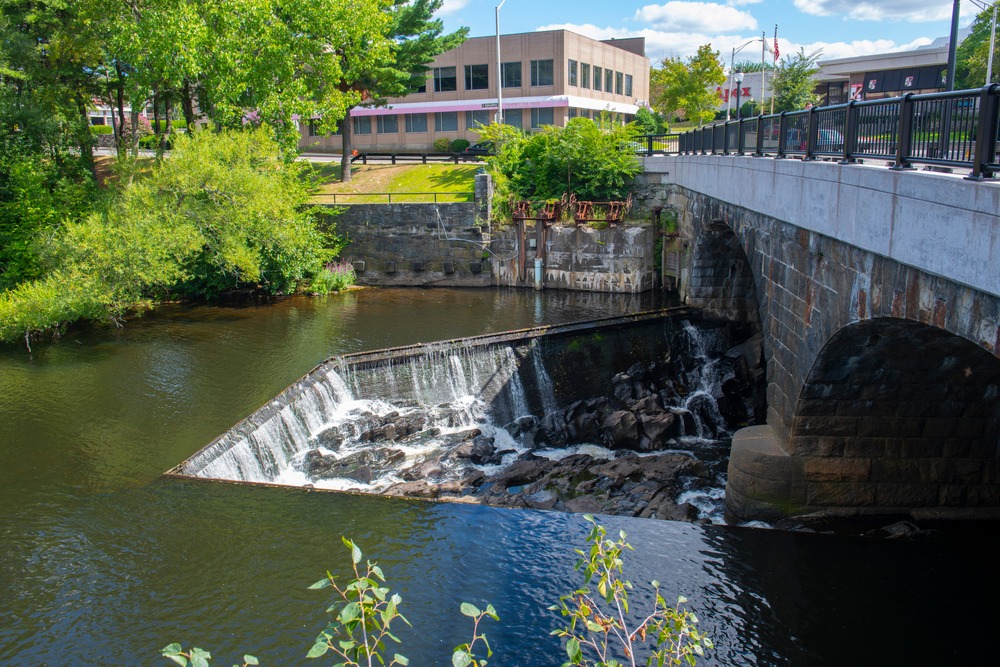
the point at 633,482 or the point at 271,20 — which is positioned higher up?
the point at 271,20

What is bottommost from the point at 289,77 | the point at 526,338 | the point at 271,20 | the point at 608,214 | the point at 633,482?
the point at 633,482

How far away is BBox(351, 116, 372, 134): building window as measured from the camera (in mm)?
57469

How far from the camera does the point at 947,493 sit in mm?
13609

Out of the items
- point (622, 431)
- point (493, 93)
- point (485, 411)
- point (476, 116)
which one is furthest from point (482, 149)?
point (622, 431)

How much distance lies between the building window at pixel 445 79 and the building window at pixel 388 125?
3.98 metres

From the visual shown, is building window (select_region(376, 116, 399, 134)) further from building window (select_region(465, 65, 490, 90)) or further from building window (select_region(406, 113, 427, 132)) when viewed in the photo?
building window (select_region(465, 65, 490, 90))

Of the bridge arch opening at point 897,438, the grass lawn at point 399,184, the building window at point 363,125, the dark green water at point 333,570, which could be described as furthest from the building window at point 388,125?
the bridge arch opening at point 897,438

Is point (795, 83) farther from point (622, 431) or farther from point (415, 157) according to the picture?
point (622, 431)

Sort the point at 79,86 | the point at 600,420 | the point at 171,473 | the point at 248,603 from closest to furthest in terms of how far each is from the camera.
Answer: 1. the point at 248,603
2. the point at 171,473
3. the point at 600,420
4. the point at 79,86

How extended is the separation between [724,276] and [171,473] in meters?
17.8

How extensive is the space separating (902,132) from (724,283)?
55.7 feet

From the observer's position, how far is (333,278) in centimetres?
3222

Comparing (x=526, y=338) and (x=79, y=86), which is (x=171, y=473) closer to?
(x=526, y=338)

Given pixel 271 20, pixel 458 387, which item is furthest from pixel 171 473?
pixel 271 20
